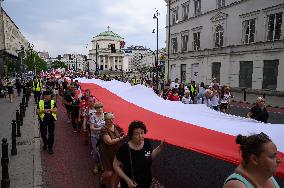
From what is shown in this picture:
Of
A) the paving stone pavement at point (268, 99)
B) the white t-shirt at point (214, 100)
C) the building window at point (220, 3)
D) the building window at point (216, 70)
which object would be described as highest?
the building window at point (220, 3)

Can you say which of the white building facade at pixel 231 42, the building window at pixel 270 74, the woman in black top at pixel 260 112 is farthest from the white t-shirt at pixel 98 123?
the building window at pixel 270 74

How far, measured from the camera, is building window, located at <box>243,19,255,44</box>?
27578 millimetres

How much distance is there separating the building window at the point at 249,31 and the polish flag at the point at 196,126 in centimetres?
2143

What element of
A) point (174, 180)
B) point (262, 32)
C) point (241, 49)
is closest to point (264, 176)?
point (174, 180)

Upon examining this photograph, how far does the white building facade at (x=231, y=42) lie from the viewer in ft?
82.8

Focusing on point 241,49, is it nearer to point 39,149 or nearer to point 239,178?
point 39,149

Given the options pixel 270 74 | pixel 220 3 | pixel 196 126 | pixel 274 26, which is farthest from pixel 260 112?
pixel 220 3

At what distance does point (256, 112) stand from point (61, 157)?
19.6ft

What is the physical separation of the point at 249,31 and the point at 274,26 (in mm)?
2997

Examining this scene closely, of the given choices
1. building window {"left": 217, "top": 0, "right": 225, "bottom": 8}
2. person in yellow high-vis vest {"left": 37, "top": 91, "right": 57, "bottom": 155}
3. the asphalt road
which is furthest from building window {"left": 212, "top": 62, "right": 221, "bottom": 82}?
person in yellow high-vis vest {"left": 37, "top": 91, "right": 57, "bottom": 155}

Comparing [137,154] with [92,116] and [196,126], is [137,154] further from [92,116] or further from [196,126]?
[92,116]

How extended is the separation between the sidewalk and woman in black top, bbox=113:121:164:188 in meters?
3.69

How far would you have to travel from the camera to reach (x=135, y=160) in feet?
13.7

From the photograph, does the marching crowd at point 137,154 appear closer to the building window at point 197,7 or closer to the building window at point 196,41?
the building window at point 196,41
